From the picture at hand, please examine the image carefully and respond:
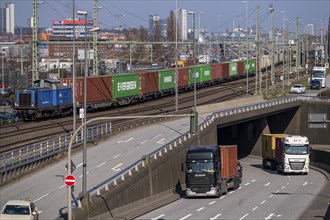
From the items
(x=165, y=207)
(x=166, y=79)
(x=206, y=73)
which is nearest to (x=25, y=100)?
(x=165, y=207)

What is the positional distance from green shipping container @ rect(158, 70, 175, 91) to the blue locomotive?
866 inches

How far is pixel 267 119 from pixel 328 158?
17521mm

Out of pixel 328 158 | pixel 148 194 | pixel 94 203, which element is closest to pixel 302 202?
pixel 148 194

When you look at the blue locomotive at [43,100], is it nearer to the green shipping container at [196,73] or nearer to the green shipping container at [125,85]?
the green shipping container at [125,85]

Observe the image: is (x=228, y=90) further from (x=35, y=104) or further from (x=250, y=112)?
(x=35, y=104)

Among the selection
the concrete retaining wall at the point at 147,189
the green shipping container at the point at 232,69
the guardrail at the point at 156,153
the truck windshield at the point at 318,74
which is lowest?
the concrete retaining wall at the point at 147,189

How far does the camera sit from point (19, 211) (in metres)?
31.1

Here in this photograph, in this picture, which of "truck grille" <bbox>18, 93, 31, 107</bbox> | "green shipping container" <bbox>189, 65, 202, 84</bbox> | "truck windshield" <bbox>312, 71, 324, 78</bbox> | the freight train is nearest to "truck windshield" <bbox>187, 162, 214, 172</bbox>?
the freight train

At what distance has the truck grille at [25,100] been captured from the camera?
202ft

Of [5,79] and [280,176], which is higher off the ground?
[5,79]

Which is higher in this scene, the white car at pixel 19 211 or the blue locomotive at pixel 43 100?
the blue locomotive at pixel 43 100

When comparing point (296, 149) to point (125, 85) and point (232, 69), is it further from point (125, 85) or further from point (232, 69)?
point (232, 69)

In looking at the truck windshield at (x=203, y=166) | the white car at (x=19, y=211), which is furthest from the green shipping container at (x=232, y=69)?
the white car at (x=19, y=211)

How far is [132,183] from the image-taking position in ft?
130
